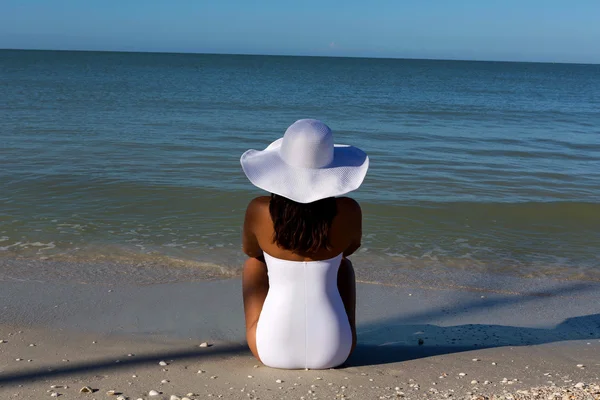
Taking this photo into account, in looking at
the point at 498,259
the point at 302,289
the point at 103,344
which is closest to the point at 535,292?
the point at 498,259

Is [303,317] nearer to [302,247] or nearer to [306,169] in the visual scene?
[302,247]

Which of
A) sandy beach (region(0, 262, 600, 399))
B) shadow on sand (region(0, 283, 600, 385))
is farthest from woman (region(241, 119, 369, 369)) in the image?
shadow on sand (region(0, 283, 600, 385))

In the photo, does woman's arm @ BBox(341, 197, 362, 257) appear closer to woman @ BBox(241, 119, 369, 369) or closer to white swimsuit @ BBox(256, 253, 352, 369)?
woman @ BBox(241, 119, 369, 369)

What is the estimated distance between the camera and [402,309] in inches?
203

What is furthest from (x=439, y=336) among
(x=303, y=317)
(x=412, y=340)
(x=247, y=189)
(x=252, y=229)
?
(x=247, y=189)

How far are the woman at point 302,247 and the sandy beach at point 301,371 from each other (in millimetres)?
188

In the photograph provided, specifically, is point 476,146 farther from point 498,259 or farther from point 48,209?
point 48,209

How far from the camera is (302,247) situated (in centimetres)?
343

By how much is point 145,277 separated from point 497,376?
3189 millimetres

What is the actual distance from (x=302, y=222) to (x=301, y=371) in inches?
33.1

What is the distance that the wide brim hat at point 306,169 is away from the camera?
3271mm

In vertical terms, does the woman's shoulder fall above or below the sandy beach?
above

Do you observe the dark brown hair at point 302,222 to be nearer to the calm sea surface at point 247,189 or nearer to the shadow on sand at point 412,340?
the shadow on sand at point 412,340

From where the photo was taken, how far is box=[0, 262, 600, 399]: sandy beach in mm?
3494
